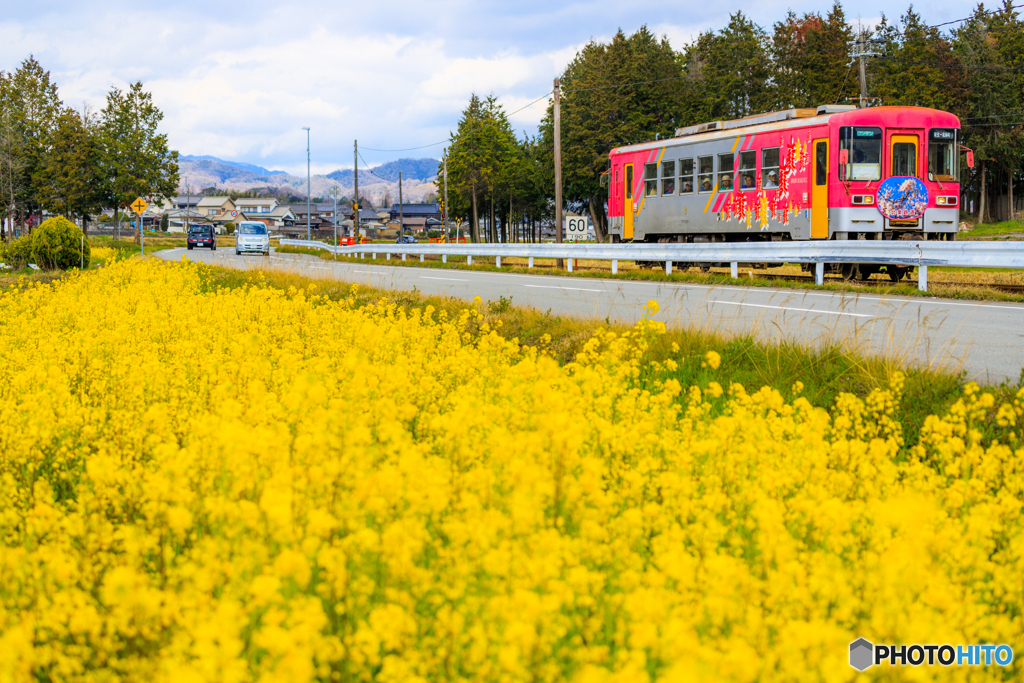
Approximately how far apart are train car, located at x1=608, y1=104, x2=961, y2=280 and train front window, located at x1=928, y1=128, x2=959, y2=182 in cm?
2

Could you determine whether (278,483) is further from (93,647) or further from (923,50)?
(923,50)

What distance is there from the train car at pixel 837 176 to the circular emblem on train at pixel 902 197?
2 cm

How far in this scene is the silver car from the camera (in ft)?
126

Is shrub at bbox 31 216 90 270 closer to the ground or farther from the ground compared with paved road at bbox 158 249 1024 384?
farther from the ground

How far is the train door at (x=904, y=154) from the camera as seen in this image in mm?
15812

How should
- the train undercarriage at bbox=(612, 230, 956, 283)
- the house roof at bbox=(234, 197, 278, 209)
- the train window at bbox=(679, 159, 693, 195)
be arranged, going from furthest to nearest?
the house roof at bbox=(234, 197, 278, 209)
the train window at bbox=(679, 159, 693, 195)
the train undercarriage at bbox=(612, 230, 956, 283)

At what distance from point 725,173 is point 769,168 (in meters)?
1.34

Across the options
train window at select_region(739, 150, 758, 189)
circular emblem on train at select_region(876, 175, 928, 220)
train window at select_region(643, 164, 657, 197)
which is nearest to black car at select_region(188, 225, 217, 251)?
train window at select_region(643, 164, 657, 197)

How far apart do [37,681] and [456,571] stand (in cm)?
129

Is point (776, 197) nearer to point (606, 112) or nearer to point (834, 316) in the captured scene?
point (834, 316)

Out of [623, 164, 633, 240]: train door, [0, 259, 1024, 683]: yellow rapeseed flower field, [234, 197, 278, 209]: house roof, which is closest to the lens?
[0, 259, 1024, 683]: yellow rapeseed flower field

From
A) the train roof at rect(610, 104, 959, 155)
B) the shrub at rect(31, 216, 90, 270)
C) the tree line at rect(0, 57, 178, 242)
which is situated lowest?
the shrub at rect(31, 216, 90, 270)

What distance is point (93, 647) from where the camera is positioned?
8.23 feet

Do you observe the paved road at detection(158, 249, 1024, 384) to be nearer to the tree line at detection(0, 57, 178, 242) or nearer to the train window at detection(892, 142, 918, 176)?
the train window at detection(892, 142, 918, 176)
